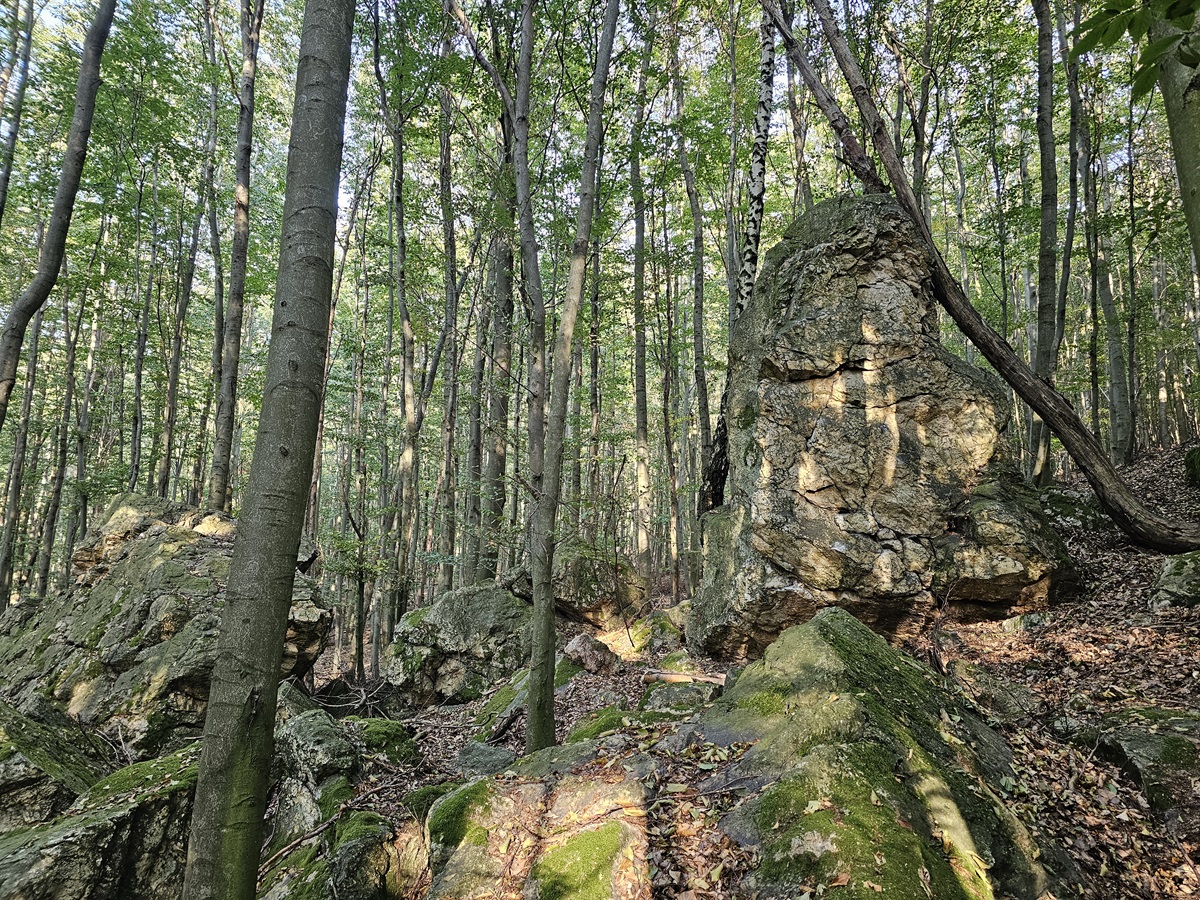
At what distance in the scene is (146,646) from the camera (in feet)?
25.1

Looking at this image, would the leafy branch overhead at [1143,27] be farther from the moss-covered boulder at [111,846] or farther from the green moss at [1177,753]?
the moss-covered boulder at [111,846]

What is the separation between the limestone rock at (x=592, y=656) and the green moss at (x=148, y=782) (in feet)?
16.9

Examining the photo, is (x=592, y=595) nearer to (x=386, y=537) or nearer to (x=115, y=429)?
(x=386, y=537)

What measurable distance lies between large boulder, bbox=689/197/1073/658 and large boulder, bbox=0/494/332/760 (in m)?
5.80

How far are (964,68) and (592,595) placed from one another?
14.6m

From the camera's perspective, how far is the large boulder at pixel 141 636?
6949 millimetres

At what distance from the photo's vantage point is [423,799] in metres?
3.98

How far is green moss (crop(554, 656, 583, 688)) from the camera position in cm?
823

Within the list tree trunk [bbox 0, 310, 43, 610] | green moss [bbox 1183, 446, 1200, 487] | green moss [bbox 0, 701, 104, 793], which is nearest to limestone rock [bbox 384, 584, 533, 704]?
green moss [bbox 0, 701, 104, 793]

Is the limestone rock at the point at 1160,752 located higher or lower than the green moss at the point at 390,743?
higher

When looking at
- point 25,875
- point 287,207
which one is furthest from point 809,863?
point 25,875

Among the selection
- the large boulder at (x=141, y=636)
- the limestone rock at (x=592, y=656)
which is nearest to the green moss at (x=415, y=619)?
the large boulder at (x=141, y=636)

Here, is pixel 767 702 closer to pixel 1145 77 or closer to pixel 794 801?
pixel 794 801

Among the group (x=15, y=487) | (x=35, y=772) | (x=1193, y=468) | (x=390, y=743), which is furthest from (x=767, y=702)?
(x=15, y=487)
